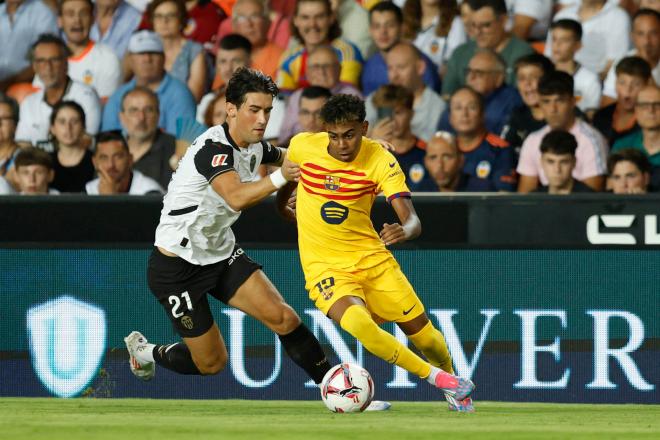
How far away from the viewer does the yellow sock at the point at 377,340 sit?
720 centimetres

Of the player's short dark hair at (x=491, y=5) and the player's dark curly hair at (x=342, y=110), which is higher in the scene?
the player's short dark hair at (x=491, y=5)

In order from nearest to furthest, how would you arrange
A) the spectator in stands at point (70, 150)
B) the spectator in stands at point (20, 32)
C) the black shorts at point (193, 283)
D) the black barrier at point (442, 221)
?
the black shorts at point (193, 283), the black barrier at point (442, 221), the spectator in stands at point (70, 150), the spectator in stands at point (20, 32)

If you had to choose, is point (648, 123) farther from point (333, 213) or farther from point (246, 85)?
point (246, 85)

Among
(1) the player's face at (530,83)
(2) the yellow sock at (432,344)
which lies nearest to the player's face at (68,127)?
(1) the player's face at (530,83)

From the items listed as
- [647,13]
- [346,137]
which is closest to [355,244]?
[346,137]

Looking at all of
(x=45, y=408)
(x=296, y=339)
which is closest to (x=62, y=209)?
(x=45, y=408)

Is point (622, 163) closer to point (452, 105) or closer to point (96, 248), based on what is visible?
point (452, 105)

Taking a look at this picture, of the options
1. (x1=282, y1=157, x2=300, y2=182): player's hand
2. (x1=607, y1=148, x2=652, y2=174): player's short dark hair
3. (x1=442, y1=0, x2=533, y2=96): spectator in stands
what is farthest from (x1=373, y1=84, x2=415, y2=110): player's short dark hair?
(x1=282, y1=157, x2=300, y2=182): player's hand

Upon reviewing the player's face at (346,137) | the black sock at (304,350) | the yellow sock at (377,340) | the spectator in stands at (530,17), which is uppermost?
the spectator in stands at (530,17)

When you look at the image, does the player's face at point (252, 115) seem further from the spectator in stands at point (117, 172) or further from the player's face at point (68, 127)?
the player's face at point (68, 127)

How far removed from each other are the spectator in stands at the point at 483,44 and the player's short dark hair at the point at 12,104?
3.68 meters

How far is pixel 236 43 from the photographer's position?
11.0 metres

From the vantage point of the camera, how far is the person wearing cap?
11.0m

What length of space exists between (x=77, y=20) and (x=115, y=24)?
38cm
